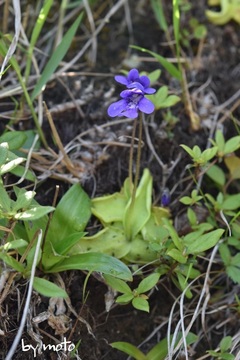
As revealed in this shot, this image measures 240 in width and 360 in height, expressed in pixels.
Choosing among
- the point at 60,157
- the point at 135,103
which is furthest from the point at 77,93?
the point at 135,103

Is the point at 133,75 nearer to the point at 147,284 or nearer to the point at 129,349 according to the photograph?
the point at 147,284

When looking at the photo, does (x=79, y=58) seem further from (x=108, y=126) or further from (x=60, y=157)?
(x=60, y=157)

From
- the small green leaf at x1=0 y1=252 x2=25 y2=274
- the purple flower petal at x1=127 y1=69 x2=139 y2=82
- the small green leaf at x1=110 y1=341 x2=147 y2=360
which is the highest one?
the purple flower petal at x1=127 y1=69 x2=139 y2=82

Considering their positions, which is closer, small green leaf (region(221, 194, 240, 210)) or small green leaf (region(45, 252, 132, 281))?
small green leaf (region(45, 252, 132, 281))

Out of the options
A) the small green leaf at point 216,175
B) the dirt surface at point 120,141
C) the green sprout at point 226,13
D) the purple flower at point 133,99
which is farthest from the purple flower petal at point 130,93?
the green sprout at point 226,13

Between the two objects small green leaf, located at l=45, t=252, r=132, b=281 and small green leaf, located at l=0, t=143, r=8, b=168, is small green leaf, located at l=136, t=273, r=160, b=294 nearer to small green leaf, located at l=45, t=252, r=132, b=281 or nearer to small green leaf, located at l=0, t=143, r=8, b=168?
small green leaf, located at l=45, t=252, r=132, b=281

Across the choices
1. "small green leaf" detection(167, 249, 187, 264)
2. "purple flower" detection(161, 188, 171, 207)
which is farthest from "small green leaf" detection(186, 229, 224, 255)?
"purple flower" detection(161, 188, 171, 207)

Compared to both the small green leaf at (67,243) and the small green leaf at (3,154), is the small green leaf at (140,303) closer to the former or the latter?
the small green leaf at (67,243)

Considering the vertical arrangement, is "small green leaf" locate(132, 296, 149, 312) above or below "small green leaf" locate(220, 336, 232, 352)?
above
